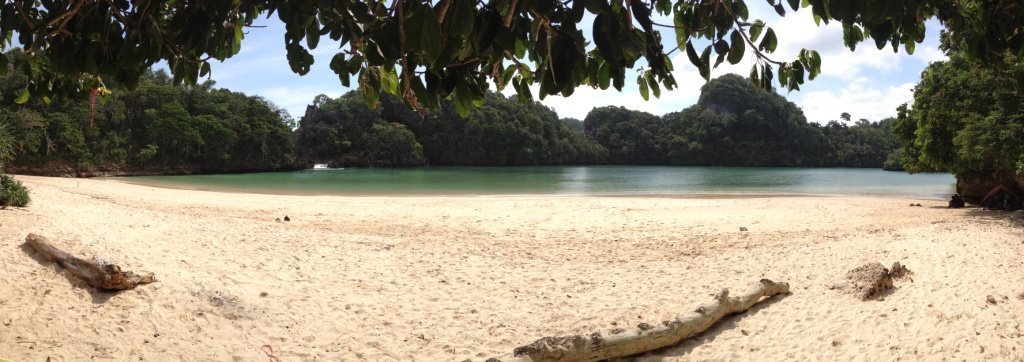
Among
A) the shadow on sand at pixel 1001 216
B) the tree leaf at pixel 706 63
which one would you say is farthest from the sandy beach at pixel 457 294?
the tree leaf at pixel 706 63

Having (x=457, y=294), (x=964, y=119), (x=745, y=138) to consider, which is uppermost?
(x=745, y=138)

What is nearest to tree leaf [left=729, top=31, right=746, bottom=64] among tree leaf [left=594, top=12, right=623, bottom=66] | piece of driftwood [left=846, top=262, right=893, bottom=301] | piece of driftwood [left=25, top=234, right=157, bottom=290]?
tree leaf [left=594, top=12, right=623, bottom=66]

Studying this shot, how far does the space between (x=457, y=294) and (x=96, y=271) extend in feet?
10.5

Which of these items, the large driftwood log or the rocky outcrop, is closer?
the large driftwood log

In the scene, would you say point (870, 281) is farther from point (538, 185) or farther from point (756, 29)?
point (538, 185)

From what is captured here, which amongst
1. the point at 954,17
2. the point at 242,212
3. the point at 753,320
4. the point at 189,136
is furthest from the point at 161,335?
the point at 189,136

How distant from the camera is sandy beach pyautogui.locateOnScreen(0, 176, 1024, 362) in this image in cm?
422

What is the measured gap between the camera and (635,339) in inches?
161

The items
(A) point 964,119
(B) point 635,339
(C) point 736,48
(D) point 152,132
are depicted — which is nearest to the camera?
(C) point 736,48

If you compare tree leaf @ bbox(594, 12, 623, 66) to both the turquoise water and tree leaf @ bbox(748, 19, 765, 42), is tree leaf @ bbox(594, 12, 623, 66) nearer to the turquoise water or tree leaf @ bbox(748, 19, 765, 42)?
tree leaf @ bbox(748, 19, 765, 42)

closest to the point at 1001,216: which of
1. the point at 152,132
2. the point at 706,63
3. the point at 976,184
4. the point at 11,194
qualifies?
the point at 976,184

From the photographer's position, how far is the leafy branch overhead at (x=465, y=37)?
1.39m

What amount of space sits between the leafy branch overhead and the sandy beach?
218cm

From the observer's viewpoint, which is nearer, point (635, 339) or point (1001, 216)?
point (635, 339)
